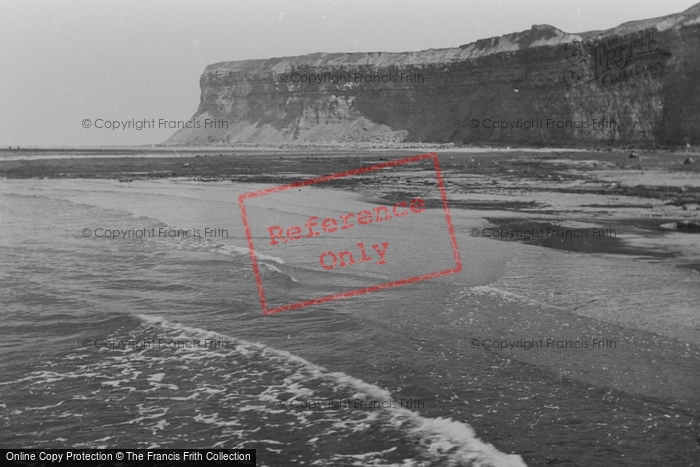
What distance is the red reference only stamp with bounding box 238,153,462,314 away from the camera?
11.1 metres

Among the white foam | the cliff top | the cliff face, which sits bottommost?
the white foam

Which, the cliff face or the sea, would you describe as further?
the cliff face

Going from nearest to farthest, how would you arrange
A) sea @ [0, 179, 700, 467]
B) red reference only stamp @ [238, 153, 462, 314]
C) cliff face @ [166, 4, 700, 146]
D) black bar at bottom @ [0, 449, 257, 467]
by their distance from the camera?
black bar at bottom @ [0, 449, 257, 467], sea @ [0, 179, 700, 467], red reference only stamp @ [238, 153, 462, 314], cliff face @ [166, 4, 700, 146]

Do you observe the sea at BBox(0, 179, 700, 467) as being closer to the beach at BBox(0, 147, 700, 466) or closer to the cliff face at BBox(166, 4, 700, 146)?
the beach at BBox(0, 147, 700, 466)

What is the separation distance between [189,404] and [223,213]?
586 inches

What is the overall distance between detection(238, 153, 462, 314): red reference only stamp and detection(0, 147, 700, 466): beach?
18cm

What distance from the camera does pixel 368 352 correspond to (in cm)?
692

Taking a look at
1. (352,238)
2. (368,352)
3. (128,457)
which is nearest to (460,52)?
(352,238)

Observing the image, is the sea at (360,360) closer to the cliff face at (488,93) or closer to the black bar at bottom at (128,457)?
the black bar at bottom at (128,457)

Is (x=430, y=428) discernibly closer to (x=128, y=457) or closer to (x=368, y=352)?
(x=368, y=352)

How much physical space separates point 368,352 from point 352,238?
8.31 metres

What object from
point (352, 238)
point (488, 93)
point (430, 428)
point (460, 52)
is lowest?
point (430, 428)

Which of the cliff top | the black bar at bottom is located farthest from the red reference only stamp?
the cliff top

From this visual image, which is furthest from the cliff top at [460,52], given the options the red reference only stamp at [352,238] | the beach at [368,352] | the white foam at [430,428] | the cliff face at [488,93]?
the white foam at [430,428]
